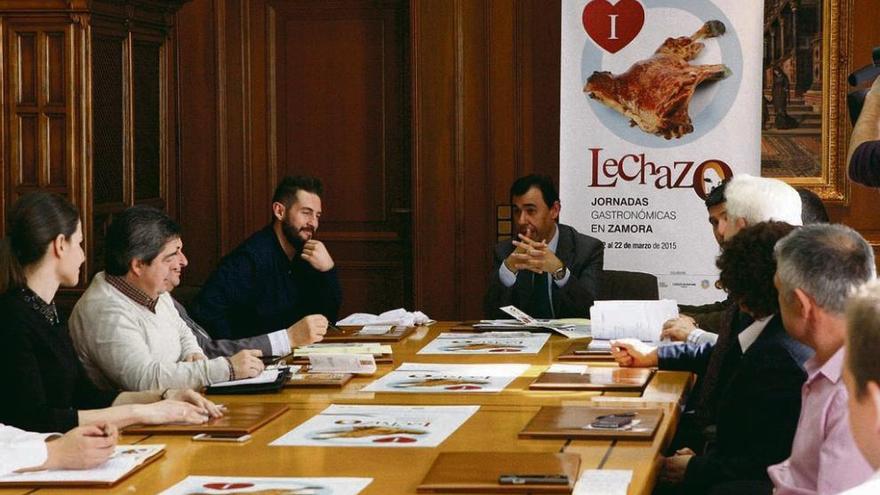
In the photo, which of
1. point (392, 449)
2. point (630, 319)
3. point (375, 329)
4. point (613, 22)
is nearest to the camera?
point (392, 449)

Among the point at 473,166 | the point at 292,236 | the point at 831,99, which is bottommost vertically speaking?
the point at 292,236

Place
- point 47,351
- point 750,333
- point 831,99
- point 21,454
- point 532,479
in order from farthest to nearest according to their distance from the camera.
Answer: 1. point 831,99
2. point 750,333
3. point 47,351
4. point 21,454
5. point 532,479

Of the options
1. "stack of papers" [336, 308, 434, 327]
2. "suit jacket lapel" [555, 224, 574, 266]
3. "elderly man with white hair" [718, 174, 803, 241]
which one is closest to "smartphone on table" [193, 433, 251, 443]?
"elderly man with white hair" [718, 174, 803, 241]

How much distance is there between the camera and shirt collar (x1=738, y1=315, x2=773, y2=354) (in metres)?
3.75

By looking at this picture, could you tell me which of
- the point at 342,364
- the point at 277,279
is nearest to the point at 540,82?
the point at 277,279

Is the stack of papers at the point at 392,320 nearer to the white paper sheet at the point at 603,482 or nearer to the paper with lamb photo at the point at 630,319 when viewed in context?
the paper with lamb photo at the point at 630,319

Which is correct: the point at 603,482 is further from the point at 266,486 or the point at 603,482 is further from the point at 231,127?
the point at 231,127

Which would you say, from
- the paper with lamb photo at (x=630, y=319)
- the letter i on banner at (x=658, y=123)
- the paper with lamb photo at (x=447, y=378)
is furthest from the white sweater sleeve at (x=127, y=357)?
the letter i on banner at (x=658, y=123)

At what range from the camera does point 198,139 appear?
8188 mm

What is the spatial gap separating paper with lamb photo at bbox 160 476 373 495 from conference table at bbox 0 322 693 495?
0.04 m

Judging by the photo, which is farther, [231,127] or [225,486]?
[231,127]

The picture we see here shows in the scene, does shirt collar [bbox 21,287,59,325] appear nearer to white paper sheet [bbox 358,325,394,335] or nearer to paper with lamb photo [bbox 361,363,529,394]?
paper with lamb photo [bbox 361,363,529,394]

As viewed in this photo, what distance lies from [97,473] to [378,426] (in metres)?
0.78

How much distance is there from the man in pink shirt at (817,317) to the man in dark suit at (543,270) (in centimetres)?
295
